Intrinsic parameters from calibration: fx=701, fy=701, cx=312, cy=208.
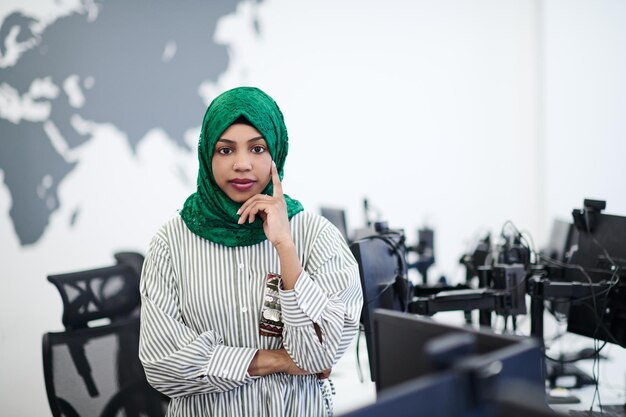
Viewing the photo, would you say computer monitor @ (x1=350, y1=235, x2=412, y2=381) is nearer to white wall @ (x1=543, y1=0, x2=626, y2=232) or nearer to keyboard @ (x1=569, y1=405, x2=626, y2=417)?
keyboard @ (x1=569, y1=405, x2=626, y2=417)

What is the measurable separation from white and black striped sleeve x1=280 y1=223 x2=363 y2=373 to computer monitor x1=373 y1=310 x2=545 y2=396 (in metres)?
0.38

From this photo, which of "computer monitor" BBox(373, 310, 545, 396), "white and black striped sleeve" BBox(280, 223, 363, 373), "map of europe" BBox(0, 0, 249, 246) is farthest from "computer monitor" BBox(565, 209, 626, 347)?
"map of europe" BBox(0, 0, 249, 246)

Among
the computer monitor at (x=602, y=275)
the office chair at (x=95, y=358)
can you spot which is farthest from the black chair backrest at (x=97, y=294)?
the computer monitor at (x=602, y=275)

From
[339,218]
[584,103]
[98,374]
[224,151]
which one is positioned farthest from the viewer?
[584,103]

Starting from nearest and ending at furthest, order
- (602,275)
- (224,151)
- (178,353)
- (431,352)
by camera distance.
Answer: (431,352), (178,353), (224,151), (602,275)

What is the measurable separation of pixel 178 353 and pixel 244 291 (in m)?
0.20

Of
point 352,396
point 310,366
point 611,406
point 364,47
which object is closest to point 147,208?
point 352,396

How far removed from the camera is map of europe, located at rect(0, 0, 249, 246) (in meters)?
4.25

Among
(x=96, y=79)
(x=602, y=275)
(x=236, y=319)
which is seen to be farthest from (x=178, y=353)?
(x=96, y=79)

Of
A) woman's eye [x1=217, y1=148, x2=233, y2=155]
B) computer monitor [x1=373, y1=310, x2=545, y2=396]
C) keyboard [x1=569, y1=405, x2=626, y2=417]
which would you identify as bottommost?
keyboard [x1=569, y1=405, x2=626, y2=417]

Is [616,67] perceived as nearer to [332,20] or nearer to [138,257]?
[332,20]

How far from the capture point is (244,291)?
1.59 m

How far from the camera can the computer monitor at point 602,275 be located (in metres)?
2.78

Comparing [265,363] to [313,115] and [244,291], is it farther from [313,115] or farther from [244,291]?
[313,115]
